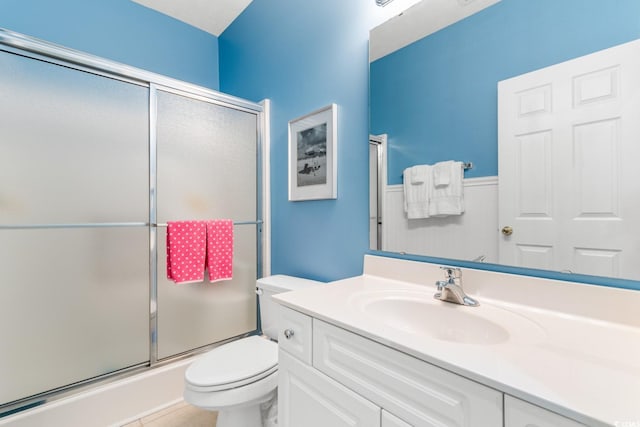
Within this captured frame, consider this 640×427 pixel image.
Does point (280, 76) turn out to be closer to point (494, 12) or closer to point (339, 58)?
point (339, 58)

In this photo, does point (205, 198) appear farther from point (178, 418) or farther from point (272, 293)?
point (178, 418)

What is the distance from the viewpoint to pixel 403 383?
2.22 feet

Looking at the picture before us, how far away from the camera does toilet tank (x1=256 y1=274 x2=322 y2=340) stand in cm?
162

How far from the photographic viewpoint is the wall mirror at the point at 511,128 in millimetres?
790

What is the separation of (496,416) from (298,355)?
59cm

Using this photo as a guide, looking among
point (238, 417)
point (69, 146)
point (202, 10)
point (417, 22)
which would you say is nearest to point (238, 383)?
point (238, 417)

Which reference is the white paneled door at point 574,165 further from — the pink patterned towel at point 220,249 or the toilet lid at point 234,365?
the pink patterned towel at point 220,249

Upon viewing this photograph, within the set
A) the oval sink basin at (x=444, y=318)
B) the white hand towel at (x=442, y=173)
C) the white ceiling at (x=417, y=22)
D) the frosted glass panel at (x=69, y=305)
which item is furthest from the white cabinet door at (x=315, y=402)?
the white ceiling at (x=417, y=22)

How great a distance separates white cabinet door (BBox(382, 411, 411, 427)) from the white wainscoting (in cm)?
62

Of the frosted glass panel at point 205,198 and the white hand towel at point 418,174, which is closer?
the white hand towel at point 418,174

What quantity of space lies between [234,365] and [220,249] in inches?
28.9

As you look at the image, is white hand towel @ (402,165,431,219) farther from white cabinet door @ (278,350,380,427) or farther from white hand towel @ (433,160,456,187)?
white cabinet door @ (278,350,380,427)

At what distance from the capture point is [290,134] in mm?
1833

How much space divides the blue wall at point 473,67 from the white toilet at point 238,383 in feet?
3.41
